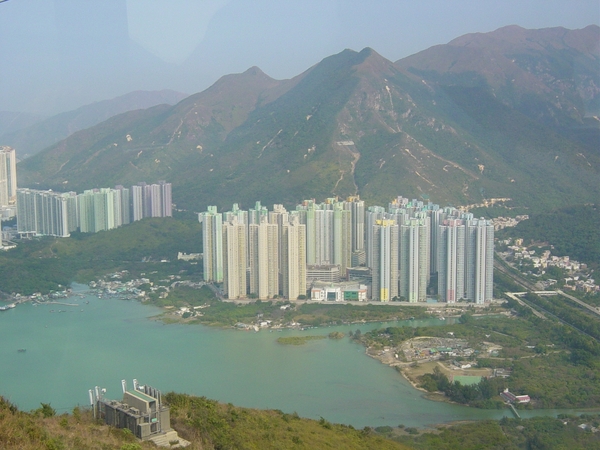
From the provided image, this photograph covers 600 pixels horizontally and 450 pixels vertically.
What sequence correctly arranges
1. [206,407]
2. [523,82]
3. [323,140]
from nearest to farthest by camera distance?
1. [206,407]
2. [323,140]
3. [523,82]

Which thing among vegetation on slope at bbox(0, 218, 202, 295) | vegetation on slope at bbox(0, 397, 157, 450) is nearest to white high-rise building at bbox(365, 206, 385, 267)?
vegetation on slope at bbox(0, 218, 202, 295)

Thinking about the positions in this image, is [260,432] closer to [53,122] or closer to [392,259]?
[392,259]

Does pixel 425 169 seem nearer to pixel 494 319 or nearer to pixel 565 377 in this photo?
pixel 494 319

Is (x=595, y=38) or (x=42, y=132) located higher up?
(x=595, y=38)

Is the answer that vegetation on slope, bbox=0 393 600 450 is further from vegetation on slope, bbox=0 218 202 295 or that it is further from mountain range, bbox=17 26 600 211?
mountain range, bbox=17 26 600 211

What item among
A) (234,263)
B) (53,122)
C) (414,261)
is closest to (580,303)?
(414,261)

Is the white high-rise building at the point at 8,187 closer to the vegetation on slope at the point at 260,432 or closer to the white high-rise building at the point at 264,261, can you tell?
the white high-rise building at the point at 264,261

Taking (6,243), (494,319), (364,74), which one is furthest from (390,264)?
(364,74)
